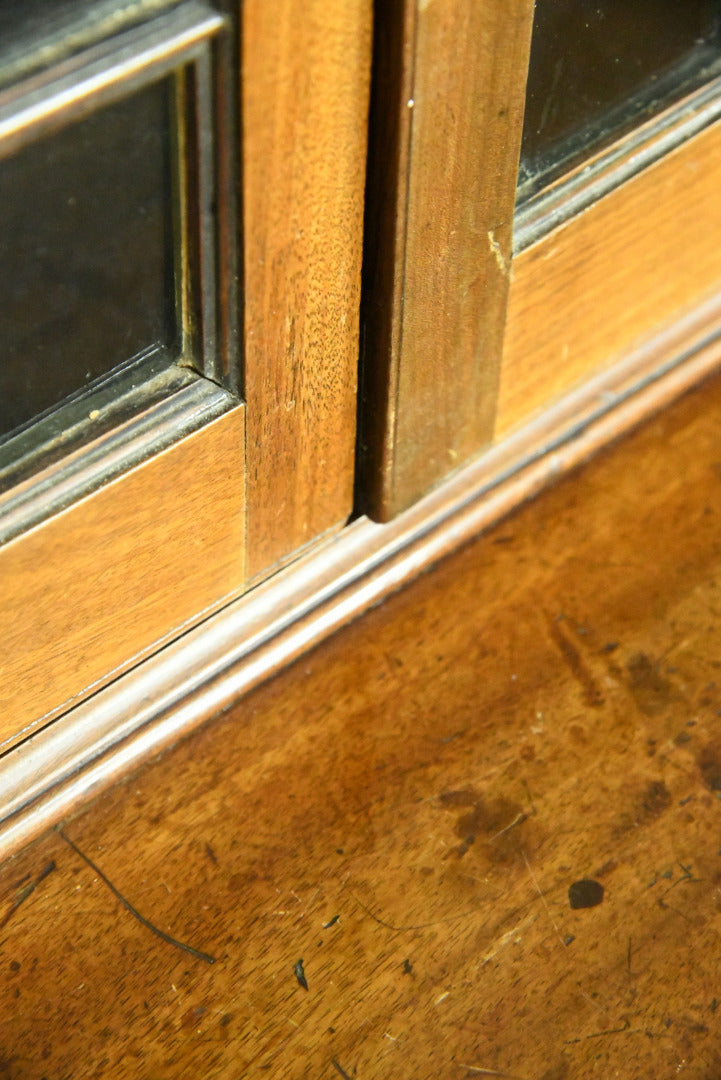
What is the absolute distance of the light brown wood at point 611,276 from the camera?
1045 millimetres

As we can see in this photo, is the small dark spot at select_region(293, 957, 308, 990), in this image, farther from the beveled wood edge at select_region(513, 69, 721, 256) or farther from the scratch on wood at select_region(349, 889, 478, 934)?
the beveled wood edge at select_region(513, 69, 721, 256)

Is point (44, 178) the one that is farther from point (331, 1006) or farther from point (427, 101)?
point (331, 1006)

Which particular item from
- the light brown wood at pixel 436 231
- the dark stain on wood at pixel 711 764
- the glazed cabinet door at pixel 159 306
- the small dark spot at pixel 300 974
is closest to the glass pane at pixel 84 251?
the glazed cabinet door at pixel 159 306

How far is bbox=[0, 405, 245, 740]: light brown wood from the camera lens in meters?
0.82

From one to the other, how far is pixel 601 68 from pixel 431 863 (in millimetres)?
582

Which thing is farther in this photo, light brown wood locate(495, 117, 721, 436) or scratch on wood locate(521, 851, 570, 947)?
light brown wood locate(495, 117, 721, 436)

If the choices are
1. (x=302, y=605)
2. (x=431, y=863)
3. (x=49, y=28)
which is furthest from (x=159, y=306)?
(x=431, y=863)

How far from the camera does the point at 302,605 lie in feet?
3.40

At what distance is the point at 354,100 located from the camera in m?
0.80

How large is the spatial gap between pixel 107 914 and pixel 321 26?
568mm

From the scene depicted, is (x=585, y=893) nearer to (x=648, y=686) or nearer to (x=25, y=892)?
(x=648, y=686)

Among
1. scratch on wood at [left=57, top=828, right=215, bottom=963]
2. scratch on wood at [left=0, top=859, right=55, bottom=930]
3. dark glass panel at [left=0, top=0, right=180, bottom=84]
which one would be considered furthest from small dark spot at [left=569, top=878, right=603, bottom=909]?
dark glass panel at [left=0, top=0, right=180, bottom=84]

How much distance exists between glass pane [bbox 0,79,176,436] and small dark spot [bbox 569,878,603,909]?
0.46m

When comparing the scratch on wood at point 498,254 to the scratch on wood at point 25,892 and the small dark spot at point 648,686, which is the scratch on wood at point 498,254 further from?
the scratch on wood at point 25,892
